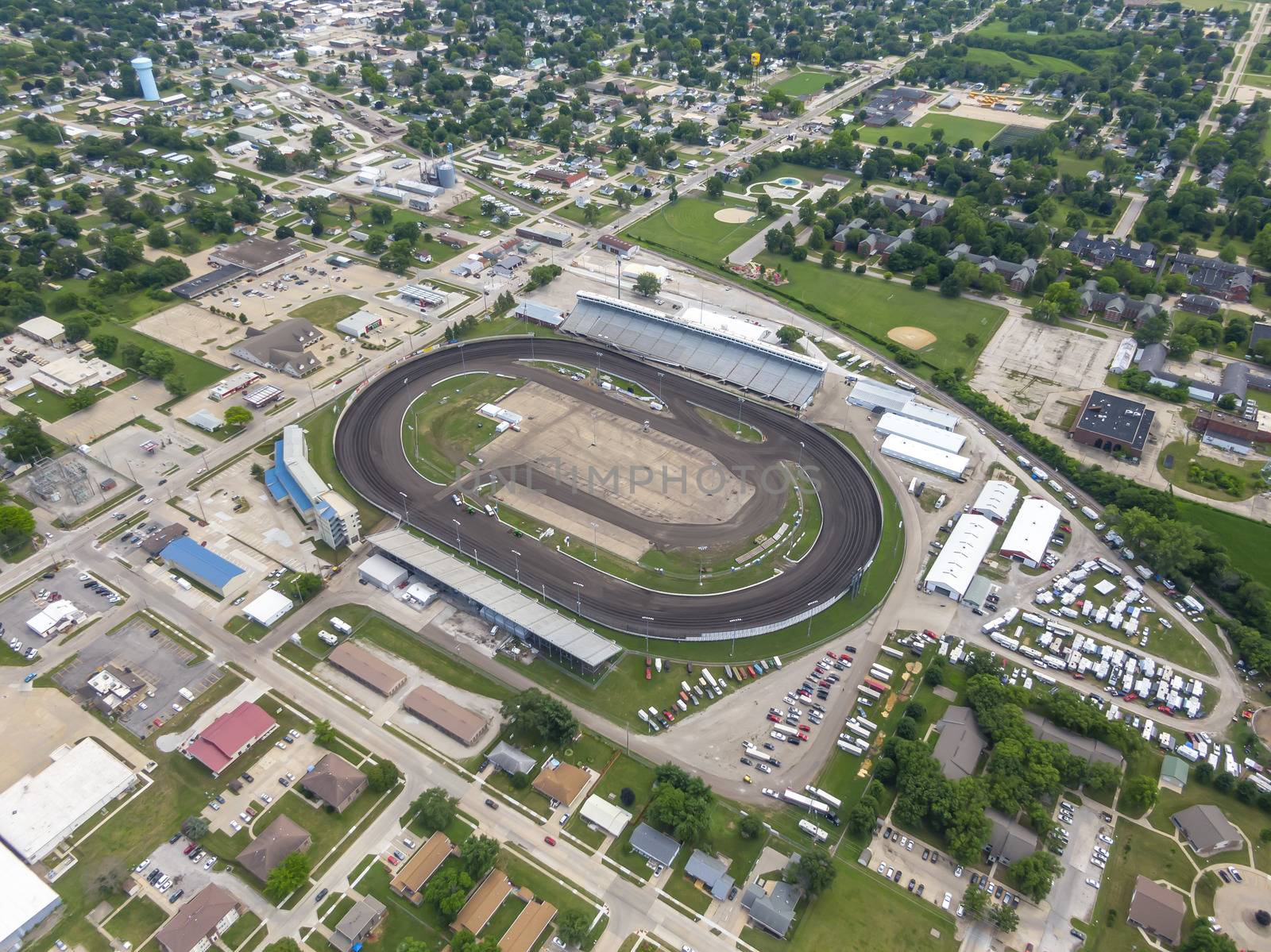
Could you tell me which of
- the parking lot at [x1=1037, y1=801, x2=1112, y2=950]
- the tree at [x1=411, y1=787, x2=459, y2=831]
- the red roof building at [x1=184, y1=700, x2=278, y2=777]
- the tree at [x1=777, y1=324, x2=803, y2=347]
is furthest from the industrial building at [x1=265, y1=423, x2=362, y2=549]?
the parking lot at [x1=1037, y1=801, x2=1112, y2=950]

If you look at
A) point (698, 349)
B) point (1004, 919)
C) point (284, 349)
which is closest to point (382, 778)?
point (1004, 919)

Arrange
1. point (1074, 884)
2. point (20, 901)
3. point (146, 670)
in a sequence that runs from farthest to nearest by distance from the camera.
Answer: point (146, 670) → point (1074, 884) → point (20, 901)

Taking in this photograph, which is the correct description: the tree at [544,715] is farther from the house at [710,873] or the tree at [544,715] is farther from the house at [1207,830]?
the house at [1207,830]

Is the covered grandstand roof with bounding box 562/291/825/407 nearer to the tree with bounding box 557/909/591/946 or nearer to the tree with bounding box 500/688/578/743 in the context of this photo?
the tree with bounding box 500/688/578/743

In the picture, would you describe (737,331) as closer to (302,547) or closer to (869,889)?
(302,547)

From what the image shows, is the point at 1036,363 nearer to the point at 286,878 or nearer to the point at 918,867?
the point at 918,867

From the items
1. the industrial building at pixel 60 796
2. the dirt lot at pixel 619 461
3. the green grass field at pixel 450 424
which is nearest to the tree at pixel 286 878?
the industrial building at pixel 60 796
